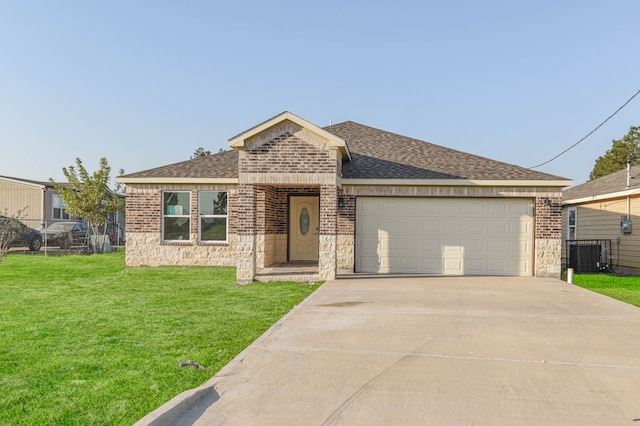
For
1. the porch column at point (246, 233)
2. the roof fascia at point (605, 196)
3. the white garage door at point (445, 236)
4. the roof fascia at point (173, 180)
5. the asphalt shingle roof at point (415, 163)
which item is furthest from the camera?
the roof fascia at point (605, 196)

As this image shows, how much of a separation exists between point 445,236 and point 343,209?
10.9 feet

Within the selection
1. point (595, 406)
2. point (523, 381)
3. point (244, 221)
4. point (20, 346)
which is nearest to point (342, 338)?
point (523, 381)

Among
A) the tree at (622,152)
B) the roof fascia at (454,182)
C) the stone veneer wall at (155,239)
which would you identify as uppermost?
the tree at (622,152)

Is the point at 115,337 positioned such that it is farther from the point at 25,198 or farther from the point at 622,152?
the point at 622,152

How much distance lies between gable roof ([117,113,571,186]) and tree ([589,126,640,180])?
131 ft

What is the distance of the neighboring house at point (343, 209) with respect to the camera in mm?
12898

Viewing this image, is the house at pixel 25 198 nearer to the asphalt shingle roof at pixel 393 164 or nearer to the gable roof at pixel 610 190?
the asphalt shingle roof at pixel 393 164

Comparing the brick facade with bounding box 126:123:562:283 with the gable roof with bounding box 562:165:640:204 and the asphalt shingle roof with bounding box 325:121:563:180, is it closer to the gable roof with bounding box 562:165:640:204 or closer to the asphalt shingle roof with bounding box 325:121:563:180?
the asphalt shingle roof with bounding box 325:121:563:180

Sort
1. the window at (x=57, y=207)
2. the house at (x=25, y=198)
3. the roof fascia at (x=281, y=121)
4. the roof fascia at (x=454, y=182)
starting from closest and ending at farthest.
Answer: the roof fascia at (x=281, y=121)
the roof fascia at (x=454, y=182)
the house at (x=25, y=198)
the window at (x=57, y=207)

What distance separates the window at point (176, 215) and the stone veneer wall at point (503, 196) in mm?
5754

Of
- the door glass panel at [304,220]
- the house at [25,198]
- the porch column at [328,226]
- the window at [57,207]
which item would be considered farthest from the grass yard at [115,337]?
the window at [57,207]

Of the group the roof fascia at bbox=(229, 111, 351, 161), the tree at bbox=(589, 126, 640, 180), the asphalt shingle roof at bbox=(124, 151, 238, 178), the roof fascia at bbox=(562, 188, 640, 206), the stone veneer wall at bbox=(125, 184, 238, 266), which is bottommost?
the stone veneer wall at bbox=(125, 184, 238, 266)

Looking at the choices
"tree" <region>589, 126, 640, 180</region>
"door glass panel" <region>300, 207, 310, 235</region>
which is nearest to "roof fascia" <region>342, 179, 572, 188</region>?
"door glass panel" <region>300, 207, 310, 235</region>

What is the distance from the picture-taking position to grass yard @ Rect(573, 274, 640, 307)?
11.2 m
